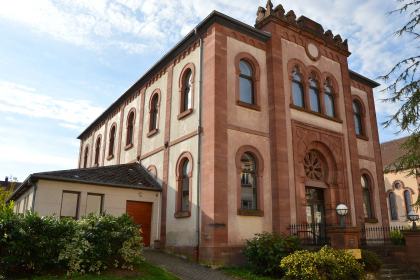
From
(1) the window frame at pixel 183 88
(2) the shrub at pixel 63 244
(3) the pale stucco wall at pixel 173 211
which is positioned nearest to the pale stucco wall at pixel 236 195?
(3) the pale stucco wall at pixel 173 211

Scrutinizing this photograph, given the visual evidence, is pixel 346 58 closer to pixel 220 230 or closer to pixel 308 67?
pixel 308 67

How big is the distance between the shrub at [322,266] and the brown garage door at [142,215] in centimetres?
817

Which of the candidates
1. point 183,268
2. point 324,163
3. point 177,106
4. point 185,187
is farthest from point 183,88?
point 183,268

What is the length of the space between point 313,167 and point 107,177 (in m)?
9.79

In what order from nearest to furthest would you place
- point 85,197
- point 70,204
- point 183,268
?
point 183,268
point 70,204
point 85,197

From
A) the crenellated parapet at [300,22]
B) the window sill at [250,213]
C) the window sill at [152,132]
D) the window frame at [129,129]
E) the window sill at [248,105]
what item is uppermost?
the crenellated parapet at [300,22]

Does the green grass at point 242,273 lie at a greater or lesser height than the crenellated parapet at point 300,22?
lesser

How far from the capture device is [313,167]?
1719 centimetres

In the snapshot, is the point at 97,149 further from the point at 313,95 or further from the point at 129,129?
the point at 313,95

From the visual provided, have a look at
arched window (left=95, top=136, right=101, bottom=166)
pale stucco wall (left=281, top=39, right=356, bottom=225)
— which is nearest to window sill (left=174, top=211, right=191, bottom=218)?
pale stucco wall (left=281, top=39, right=356, bottom=225)

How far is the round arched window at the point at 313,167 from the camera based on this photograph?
16938mm

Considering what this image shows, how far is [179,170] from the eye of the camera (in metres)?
16.6

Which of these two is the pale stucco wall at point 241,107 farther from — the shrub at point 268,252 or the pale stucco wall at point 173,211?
the shrub at point 268,252

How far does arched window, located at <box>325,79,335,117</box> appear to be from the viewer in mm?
18870
